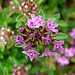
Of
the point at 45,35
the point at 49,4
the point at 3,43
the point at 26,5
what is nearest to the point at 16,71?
the point at 3,43

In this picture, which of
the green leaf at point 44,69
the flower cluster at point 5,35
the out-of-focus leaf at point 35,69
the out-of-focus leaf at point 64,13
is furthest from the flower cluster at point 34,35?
the out-of-focus leaf at point 64,13

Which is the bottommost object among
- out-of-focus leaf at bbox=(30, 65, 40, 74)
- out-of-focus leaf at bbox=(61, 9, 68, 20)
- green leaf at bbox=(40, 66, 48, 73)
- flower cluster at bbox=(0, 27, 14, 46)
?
out-of-focus leaf at bbox=(30, 65, 40, 74)

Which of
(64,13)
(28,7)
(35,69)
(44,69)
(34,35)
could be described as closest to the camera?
(34,35)

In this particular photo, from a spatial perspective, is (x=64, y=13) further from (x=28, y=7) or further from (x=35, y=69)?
(x=28, y=7)

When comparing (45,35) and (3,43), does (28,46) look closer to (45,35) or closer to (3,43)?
(45,35)

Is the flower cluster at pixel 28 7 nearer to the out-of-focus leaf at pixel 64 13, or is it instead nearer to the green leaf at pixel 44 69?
the green leaf at pixel 44 69

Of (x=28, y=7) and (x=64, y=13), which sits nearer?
(x=28, y=7)

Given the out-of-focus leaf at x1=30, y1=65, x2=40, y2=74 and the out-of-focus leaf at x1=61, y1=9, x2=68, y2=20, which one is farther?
the out-of-focus leaf at x1=61, y1=9, x2=68, y2=20

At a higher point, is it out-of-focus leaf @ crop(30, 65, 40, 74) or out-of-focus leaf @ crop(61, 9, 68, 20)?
out-of-focus leaf @ crop(61, 9, 68, 20)

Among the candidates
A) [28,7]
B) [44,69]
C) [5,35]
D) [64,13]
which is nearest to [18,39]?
[28,7]

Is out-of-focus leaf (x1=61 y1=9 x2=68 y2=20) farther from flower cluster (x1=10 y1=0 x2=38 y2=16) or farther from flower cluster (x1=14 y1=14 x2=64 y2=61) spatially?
flower cluster (x1=14 y1=14 x2=64 y2=61)

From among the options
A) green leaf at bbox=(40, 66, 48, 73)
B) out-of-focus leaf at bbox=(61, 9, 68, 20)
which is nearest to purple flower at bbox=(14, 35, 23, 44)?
green leaf at bbox=(40, 66, 48, 73)
